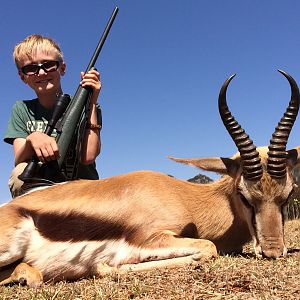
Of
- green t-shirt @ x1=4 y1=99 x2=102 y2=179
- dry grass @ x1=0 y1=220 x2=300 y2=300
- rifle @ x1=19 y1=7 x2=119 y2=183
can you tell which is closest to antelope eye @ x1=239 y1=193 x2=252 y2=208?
dry grass @ x1=0 y1=220 x2=300 y2=300

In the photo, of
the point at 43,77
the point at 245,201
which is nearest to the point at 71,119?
the point at 43,77

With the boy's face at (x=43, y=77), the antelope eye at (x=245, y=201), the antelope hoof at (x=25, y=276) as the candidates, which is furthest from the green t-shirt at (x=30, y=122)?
the antelope eye at (x=245, y=201)

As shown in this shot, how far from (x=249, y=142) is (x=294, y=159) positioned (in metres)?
0.59

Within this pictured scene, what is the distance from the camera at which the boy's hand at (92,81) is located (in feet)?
19.5

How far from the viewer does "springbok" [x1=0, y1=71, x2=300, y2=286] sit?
432 centimetres

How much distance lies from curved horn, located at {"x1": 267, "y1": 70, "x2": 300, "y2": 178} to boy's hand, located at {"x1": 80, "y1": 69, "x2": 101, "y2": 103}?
2.39 meters

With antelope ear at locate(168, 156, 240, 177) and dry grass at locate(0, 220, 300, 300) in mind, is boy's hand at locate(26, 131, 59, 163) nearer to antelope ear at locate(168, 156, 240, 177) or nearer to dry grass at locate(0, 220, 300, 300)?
antelope ear at locate(168, 156, 240, 177)

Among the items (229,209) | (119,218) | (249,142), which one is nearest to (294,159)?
(249,142)

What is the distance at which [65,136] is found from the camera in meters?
5.37

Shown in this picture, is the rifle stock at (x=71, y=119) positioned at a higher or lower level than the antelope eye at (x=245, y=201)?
higher

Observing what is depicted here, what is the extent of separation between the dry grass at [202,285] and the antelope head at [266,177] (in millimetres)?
534

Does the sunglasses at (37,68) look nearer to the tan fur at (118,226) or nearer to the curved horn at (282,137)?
the tan fur at (118,226)

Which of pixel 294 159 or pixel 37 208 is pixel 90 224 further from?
pixel 294 159

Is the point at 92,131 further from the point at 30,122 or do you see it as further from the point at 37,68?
the point at 37,68
